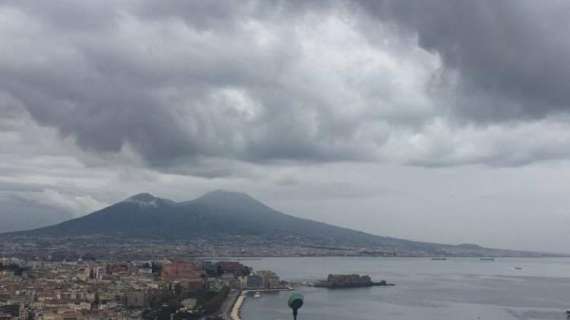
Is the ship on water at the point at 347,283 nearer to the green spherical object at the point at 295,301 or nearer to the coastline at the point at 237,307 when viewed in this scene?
the coastline at the point at 237,307

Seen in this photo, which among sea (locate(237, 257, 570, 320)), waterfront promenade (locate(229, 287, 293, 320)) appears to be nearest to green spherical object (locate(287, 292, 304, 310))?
waterfront promenade (locate(229, 287, 293, 320))

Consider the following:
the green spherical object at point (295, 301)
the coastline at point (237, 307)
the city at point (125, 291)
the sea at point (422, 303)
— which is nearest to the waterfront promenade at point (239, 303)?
the coastline at point (237, 307)

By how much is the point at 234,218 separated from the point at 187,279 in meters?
87.0

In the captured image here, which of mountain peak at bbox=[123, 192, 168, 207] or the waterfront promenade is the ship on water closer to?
the waterfront promenade

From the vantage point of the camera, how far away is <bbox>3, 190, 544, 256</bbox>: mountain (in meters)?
99.8

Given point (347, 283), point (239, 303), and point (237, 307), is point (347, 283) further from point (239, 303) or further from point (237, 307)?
point (237, 307)

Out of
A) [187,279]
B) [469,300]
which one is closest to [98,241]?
[187,279]

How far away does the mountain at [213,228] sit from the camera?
3927 inches

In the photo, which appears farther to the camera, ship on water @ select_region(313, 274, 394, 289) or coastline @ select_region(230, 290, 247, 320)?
ship on water @ select_region(313, 274, 394, 289)

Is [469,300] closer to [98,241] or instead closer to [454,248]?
[98,241]

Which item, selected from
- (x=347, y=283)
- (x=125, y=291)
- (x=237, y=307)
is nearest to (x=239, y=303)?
(x=237, y=307)

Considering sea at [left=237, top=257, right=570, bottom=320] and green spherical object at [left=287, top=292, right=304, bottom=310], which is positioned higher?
green spherical object at [left=287, top=292, right=304, bottom=310]

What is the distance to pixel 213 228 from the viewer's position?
109m

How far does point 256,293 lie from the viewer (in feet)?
113
